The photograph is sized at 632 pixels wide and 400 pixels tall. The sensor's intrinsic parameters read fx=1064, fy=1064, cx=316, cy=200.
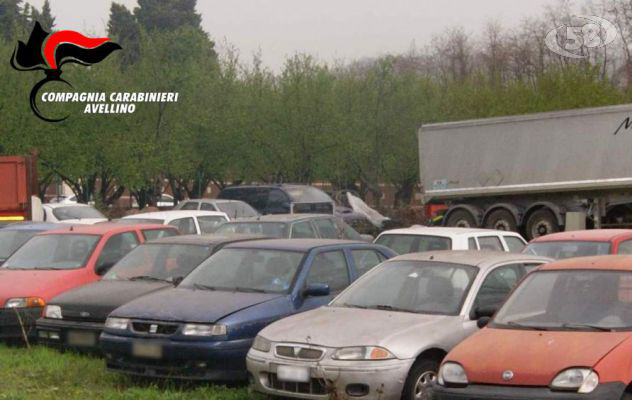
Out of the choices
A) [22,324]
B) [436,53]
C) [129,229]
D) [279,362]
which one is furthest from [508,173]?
[436,53]

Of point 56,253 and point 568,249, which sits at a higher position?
point 56,253

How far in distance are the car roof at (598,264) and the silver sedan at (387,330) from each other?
0.67 meters

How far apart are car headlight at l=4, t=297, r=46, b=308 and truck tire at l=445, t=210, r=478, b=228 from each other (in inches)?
668

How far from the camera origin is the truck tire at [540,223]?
86.8ft

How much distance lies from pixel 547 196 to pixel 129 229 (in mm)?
15202

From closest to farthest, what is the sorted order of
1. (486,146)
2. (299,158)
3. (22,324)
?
(22,324) < (486,146) < (299,158)

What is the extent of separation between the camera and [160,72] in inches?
1624

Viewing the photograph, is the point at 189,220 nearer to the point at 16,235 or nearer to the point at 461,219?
the point at 16,235

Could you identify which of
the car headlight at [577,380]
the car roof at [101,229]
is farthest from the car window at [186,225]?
the car headlight at [577,380]

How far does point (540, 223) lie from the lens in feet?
87.5

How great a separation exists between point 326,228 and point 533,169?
446 inches

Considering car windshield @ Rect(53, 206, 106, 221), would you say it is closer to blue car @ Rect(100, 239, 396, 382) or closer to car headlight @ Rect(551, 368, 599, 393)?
blue car @ Rect(100, 239, 396, 382)

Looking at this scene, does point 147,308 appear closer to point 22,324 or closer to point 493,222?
point 22,324

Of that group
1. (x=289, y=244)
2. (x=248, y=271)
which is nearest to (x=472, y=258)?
(x=289, y=244)
